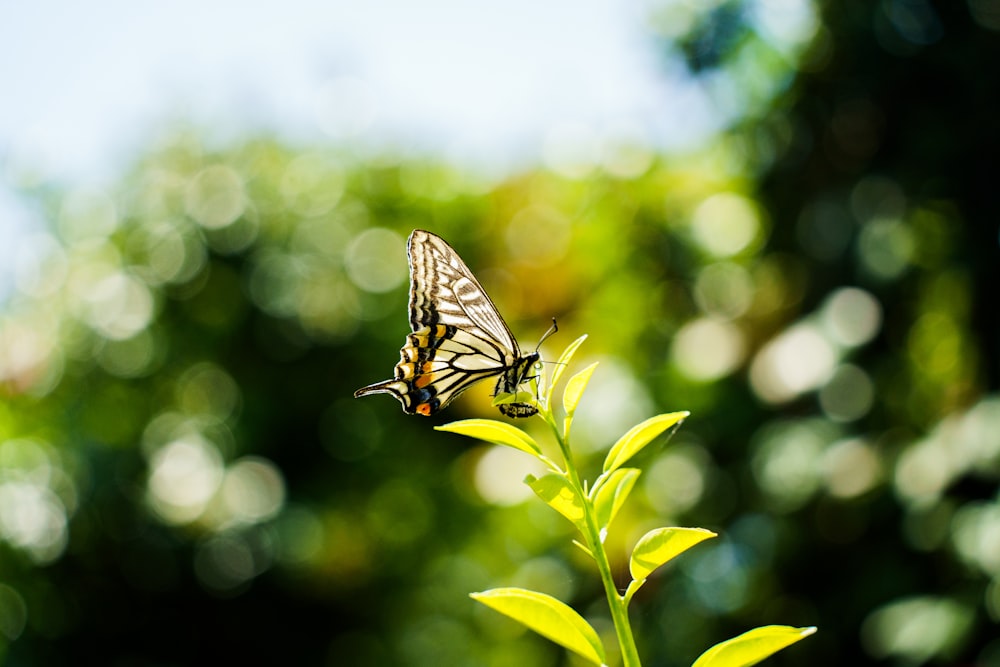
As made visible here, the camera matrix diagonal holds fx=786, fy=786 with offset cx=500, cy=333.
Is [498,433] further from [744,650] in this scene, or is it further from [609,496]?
[744,650]

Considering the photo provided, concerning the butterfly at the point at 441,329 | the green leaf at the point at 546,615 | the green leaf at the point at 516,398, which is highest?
the butterfly at the point at 441,329

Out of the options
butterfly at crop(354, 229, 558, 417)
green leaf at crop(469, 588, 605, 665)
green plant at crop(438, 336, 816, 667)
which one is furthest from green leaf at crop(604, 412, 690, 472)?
butterfly at crop(354, 229, 558, 417)

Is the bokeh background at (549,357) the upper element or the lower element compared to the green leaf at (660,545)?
upper

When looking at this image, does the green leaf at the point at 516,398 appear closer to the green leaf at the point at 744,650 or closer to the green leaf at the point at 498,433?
the green leaf at the point at 498,433

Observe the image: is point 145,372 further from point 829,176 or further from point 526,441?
point 526,441

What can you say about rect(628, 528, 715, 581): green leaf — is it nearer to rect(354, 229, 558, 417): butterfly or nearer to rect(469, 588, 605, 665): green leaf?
rect(469, 588, 605, 665): green leaf

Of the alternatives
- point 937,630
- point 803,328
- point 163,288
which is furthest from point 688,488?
point 163,288

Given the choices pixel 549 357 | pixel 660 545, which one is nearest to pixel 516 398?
pixel 660 545

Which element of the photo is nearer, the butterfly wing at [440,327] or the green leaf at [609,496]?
the green leaf at [609,496]

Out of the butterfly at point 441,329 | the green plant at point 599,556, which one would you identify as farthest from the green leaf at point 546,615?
the butterfly at point 441,329
